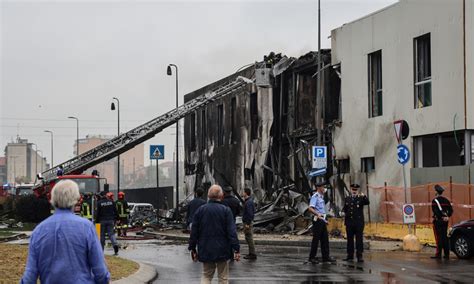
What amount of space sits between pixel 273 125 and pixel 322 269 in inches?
856

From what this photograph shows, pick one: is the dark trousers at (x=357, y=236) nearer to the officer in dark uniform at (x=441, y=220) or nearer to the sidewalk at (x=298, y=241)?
the officer in dark uniform at (x=441, y=220)

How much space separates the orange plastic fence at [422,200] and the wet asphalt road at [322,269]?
2623 millimetres

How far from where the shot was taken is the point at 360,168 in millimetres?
28203

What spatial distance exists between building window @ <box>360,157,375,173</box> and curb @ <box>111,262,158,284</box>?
1475 centimetres

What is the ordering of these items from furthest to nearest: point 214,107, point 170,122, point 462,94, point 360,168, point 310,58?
point 214,107
point 170,122
point 310,58
point 360,168
point 462,94

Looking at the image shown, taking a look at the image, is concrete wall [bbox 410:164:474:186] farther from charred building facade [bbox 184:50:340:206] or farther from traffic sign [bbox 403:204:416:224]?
charred building facade [bbox 184:50:340:206]

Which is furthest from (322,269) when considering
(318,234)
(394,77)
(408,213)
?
(394,77)

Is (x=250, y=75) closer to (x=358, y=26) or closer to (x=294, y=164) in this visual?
(x=294, y=164)

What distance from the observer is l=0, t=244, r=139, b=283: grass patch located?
11.6 metres

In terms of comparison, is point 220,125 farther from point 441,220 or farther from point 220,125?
point 441,220

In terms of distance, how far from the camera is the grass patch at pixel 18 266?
11.6m

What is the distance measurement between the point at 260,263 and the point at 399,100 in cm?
1136

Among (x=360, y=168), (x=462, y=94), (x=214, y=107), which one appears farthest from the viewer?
(x=214, y=107)

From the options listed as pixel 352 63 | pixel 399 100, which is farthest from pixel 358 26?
pixel 399 100
